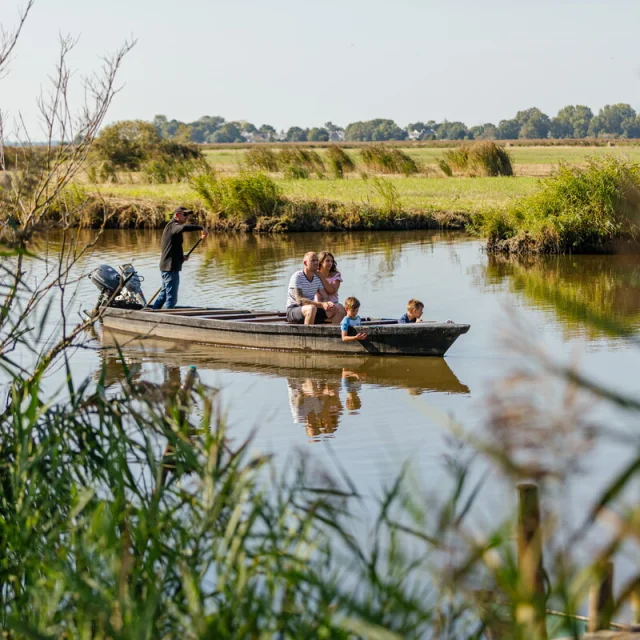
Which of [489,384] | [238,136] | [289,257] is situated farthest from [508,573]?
[238,136]

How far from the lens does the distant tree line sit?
117 meters

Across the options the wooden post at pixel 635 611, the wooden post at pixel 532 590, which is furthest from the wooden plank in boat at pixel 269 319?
the wooden post at pixel 532 590

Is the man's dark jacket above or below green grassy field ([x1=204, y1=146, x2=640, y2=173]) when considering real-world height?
below

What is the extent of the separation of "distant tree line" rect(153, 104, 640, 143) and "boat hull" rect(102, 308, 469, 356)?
93450 millimetres

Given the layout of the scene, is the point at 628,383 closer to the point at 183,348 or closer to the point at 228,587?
the point at 183,348

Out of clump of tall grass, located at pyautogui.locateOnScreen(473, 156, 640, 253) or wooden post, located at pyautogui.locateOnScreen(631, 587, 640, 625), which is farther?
clump of tall grass, located at pyautogui.locateOnScreen(473, 156, 640, 253)

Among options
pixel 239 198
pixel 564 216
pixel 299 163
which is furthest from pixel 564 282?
pixel 299 163

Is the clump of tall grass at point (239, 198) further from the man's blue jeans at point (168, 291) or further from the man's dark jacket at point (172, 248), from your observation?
the man's dark jacket at point (172, 248)

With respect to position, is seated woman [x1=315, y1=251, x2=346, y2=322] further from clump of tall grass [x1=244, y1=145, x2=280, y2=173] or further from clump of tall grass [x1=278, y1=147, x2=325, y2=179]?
clump of tall grass [x1=244, y1=145, x2=280, y2=173]

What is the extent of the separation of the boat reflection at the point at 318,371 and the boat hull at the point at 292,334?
0.11m

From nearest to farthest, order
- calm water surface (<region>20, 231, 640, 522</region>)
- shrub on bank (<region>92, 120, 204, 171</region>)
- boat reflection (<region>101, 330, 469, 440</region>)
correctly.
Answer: calm water surface (<region>20, 231, 640, 522</region>), boat reflection (<region>101, 330, 469, 440</region>), shrub on bank (<region>92, 120, 204, 171</region>)

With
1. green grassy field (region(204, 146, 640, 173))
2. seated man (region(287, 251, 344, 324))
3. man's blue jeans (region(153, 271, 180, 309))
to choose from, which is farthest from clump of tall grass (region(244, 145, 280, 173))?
seated man (region(287, 251, 344, 324))

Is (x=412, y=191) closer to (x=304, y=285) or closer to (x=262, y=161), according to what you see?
(x=262, y=161)

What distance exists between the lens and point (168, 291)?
14.5m
